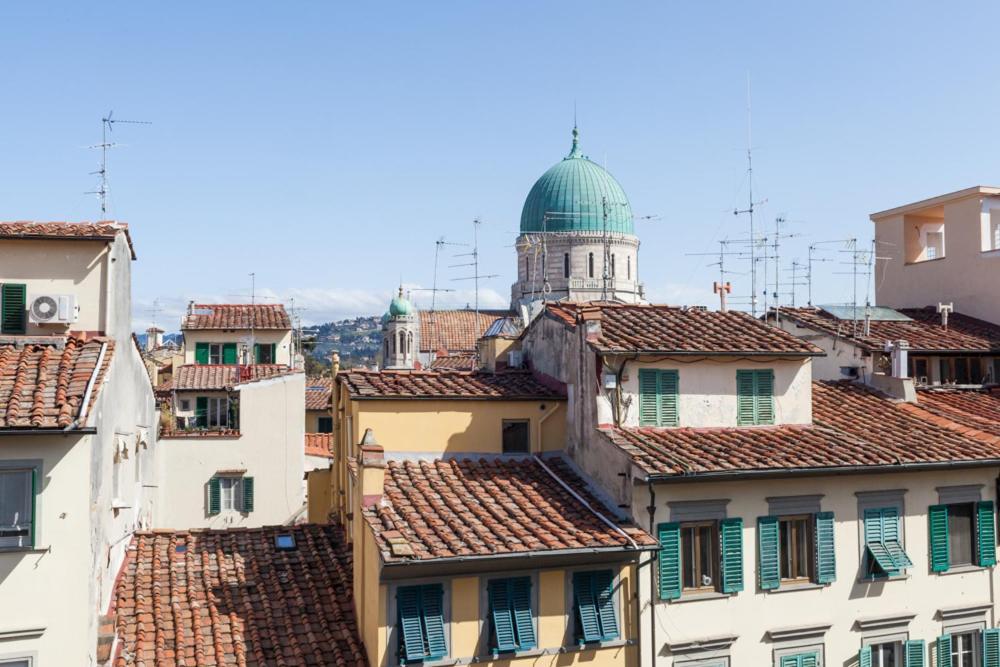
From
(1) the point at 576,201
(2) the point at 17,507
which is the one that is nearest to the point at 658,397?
(2) the point at 17,507

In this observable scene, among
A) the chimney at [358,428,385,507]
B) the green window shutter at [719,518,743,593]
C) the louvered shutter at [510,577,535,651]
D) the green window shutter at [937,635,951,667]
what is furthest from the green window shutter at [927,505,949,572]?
the chimney at [358,428,385,507]

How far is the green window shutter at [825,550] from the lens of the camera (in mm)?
17344

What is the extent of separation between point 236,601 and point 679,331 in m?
10.2

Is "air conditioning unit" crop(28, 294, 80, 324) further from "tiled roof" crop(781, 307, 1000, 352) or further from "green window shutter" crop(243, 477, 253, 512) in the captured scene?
"tiled roof" crop(781, 307, 1000, 352)

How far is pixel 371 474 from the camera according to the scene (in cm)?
1619

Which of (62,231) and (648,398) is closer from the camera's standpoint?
(62,231)

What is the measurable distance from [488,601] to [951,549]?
986 cm

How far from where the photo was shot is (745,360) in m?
19.1

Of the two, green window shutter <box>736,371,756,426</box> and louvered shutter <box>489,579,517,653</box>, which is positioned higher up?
green window shutter <box>736,371,756,426</box>

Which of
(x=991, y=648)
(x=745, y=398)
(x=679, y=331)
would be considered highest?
(x=679, y=331)

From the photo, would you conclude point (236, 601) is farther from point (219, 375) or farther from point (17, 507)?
point (219, 375)

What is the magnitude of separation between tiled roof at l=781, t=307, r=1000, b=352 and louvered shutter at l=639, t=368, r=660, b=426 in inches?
323

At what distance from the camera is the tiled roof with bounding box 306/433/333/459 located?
123 ft

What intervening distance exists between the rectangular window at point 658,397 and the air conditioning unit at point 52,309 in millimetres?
10519
